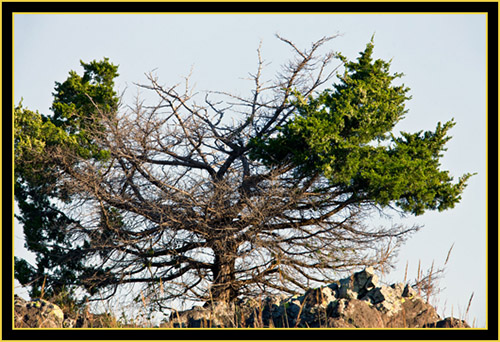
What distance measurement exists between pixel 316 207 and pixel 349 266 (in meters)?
2.24

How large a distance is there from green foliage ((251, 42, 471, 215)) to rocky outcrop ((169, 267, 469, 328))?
376 centimetres

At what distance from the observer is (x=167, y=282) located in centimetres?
1631

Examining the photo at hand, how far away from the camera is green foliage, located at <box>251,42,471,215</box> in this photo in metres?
13.8

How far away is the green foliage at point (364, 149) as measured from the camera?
13.8m

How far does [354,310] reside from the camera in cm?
894

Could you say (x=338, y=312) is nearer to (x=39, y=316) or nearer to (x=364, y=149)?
(x=39, y=316)

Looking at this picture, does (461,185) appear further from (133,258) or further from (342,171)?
(133,258)

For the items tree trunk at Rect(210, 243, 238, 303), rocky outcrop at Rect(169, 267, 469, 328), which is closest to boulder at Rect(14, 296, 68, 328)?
rocky outcrop at Rect(169, 267, 469, 328)

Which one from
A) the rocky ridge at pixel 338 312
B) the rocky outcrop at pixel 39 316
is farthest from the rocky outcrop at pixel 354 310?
the rocky outcrop at pixel 39 316

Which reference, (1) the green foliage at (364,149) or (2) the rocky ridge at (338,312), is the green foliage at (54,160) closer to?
(1) the green foliage at (364,149)

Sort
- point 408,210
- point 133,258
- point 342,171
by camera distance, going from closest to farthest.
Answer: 1. point 342,171
2. point 408,210
3. point 133,258

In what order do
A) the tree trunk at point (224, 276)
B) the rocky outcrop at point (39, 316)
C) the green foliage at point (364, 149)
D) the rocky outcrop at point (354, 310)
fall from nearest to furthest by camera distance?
the rocky outcrop at point (354, 310) < the rocky outcrop at point (39, 316) < the green foliage at point (364, 149) < the tree trunk at point (224, 276)

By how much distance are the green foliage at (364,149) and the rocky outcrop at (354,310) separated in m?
3.76
